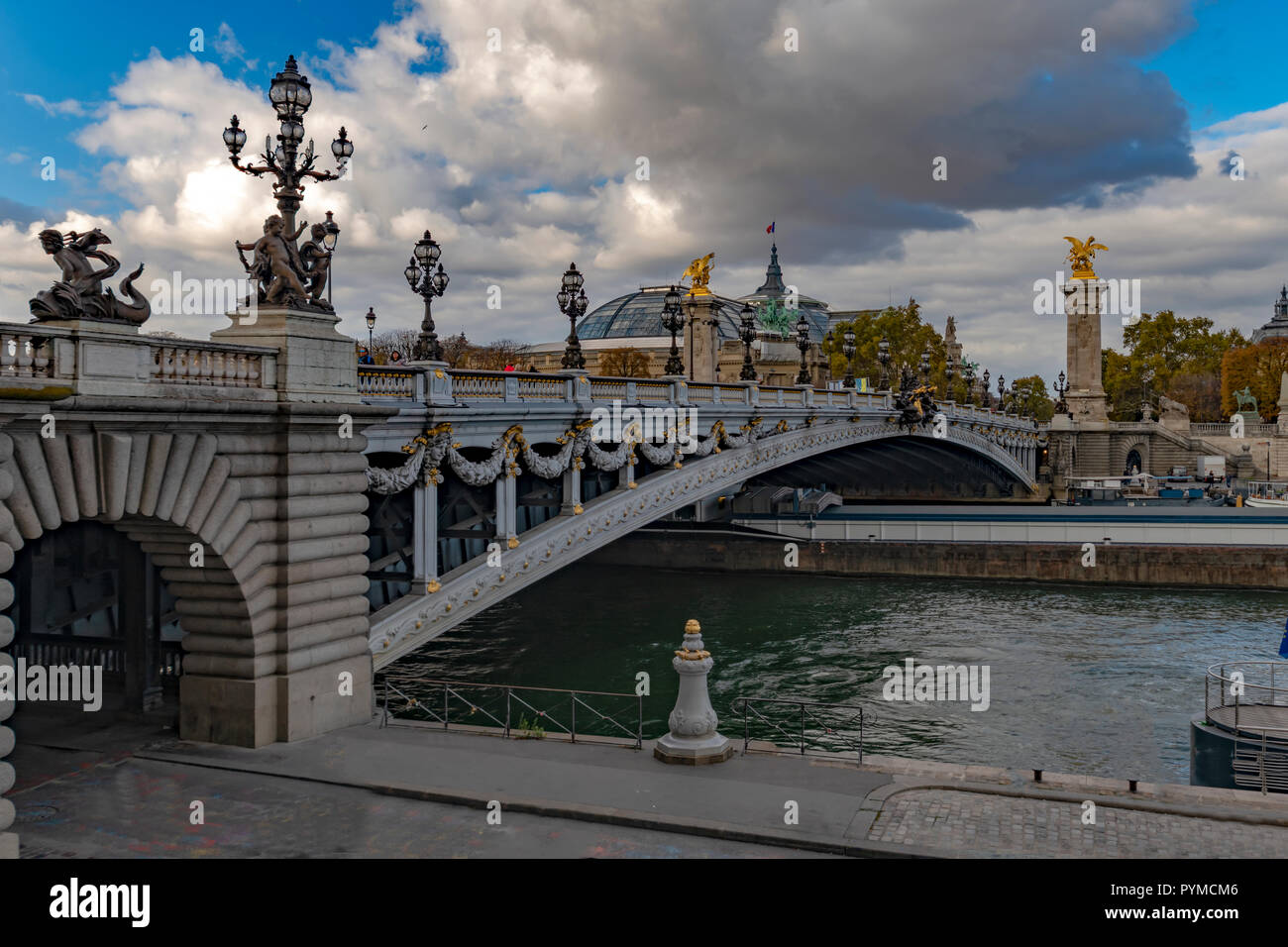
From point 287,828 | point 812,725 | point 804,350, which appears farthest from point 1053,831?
point 804,350

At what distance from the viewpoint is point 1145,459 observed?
92.1m

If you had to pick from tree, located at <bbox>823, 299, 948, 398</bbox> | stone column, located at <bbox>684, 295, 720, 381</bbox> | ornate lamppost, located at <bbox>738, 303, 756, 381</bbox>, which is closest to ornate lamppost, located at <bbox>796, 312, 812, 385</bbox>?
stone column, located at <bbox>684, 295, 720, 381</bbox>

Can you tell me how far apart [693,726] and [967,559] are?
3331 cm

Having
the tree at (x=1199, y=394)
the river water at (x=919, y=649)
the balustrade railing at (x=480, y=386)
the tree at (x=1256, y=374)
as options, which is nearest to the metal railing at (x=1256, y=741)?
the river water at (x=919, y=649)

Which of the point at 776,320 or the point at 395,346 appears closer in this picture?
the point at 395,346

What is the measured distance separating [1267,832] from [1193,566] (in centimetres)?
3433

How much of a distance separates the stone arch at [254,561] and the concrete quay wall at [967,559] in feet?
106

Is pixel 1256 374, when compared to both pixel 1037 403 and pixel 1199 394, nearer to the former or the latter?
pixel 1199 394

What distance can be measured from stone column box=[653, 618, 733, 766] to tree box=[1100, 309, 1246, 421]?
101696 mm

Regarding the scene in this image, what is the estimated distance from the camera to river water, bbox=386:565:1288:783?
896 inches

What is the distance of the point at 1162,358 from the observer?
111625 mm

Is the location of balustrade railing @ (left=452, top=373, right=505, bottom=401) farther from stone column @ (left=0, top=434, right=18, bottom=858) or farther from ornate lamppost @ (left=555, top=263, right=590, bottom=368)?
stone column @ (left=0, top=434, right=18, bottom=858)

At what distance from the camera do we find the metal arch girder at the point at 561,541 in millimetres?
18953
